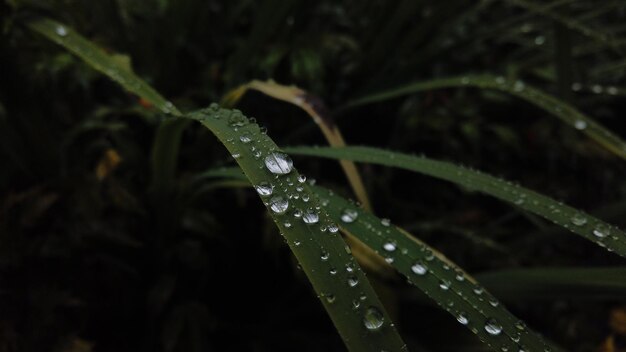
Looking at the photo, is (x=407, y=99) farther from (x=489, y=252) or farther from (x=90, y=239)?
(x=90, y=239)

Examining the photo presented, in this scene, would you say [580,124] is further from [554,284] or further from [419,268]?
[419,268]

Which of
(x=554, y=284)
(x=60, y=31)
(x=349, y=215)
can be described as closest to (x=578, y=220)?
(x=554, y=284)

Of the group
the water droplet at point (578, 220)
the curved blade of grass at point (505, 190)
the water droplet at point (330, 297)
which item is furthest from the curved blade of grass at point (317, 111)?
the water droplet at point (330, 297)

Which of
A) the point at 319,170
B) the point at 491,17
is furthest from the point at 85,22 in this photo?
the point at 491,17

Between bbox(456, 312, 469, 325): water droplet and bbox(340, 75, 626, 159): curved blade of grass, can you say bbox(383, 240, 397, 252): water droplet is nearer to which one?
bbox(456, 312, 469, 325): water droplet

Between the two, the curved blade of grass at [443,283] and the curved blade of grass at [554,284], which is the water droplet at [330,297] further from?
the curved blade of grass at [554,284]
